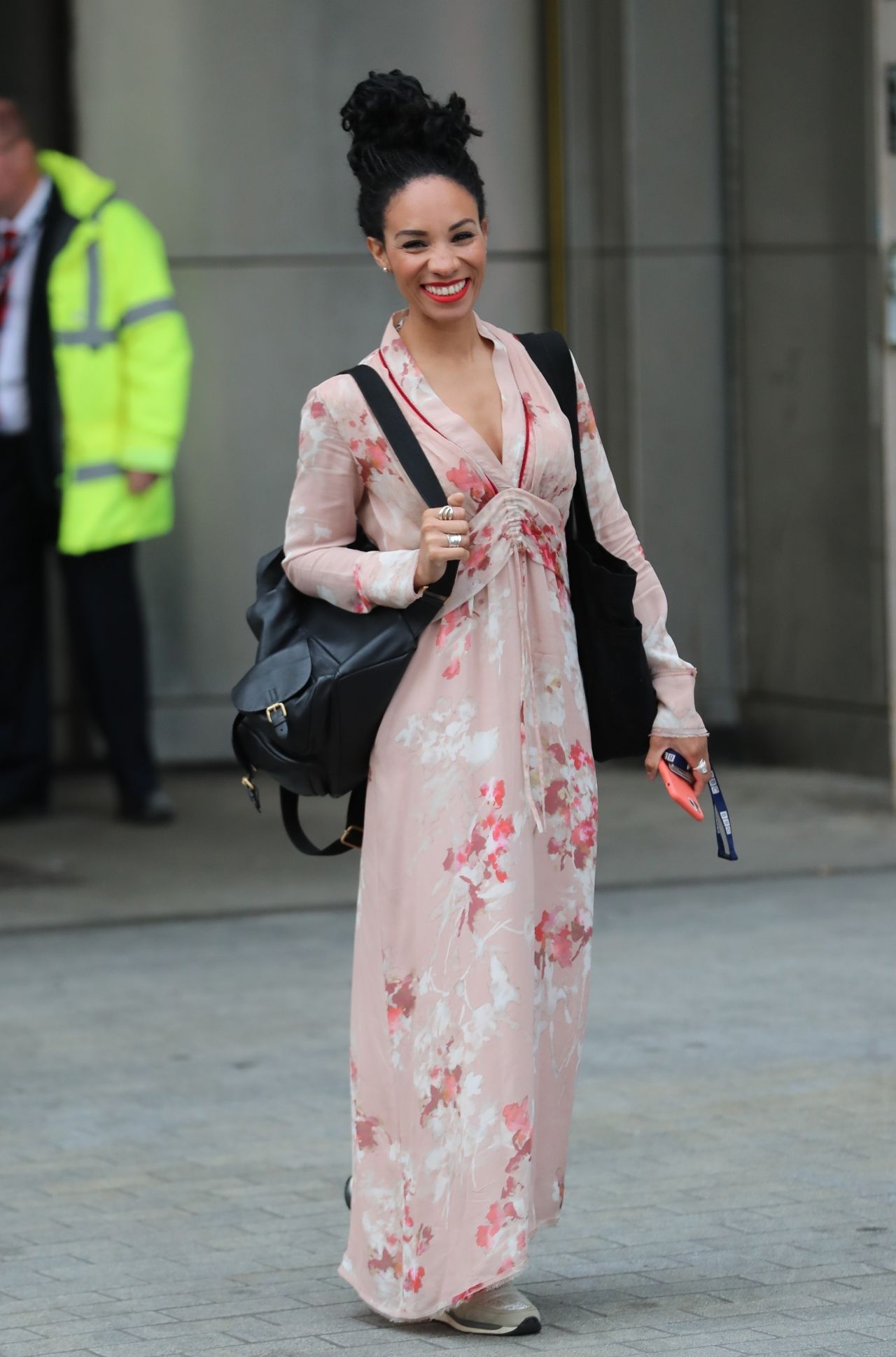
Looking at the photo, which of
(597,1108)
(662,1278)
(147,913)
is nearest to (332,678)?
(662,1278)

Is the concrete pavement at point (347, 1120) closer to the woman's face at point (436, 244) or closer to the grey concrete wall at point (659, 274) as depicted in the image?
the woman's face at point (436, 244)

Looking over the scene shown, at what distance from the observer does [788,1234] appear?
4.22 m

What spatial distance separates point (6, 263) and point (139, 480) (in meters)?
0.89

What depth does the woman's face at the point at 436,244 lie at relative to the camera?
12.3 feet

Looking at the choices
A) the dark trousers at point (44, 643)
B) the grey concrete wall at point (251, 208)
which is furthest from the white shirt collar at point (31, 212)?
the grey concrete wall at point (251, 208)

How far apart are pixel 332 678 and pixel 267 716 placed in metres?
0.12

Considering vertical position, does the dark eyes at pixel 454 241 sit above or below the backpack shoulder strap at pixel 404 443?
above

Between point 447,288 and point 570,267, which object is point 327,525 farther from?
point 570,267

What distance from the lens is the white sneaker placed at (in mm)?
3762

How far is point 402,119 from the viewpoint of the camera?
3.75 m

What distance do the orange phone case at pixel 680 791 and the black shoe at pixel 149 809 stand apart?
16.0 ft

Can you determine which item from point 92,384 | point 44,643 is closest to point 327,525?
point 92,384

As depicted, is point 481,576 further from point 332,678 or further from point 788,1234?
point 788,1234

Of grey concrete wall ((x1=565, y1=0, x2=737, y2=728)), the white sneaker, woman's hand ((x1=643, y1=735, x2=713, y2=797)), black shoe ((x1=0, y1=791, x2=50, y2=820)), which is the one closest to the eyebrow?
woman's hand ((x1=643, y1=735, x2=713, y2=797))
